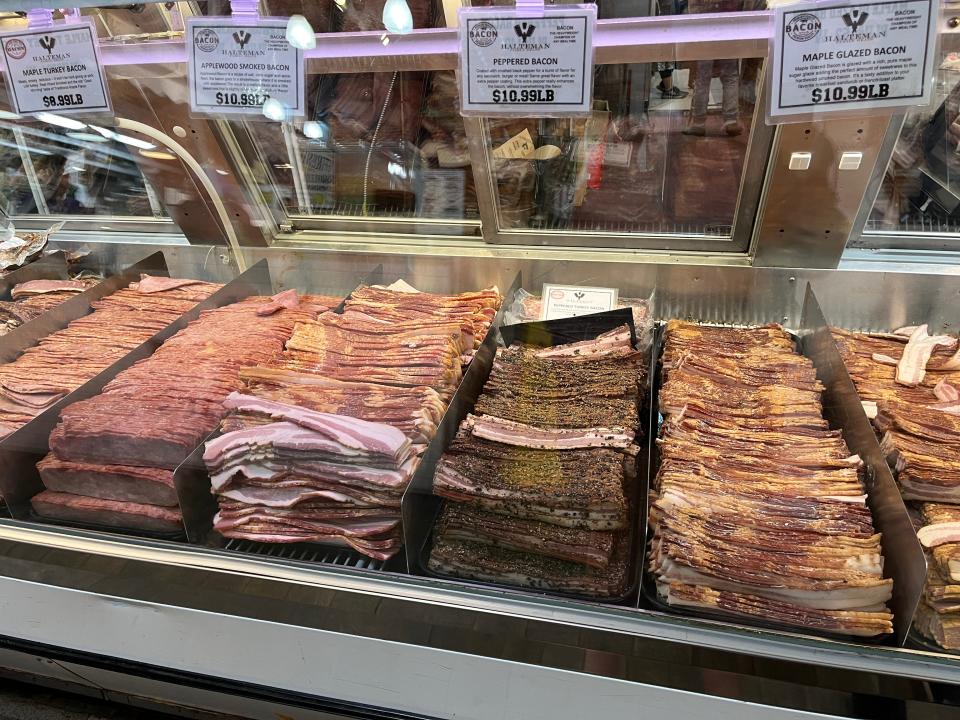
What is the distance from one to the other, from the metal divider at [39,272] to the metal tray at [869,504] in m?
3.28

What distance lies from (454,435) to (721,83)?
163cm

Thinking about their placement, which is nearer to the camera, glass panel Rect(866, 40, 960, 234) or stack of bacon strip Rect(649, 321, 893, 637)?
stack of bacon strip Rect(649, 321, 893, 637)

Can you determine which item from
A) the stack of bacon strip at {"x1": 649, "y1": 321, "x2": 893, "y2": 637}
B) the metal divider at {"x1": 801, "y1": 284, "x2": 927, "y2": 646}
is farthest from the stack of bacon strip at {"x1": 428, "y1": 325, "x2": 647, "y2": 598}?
the metal divider at {"x1": 801, "y1": 284, "x2": 927, "y2": 646}

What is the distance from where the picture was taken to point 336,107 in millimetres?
2959

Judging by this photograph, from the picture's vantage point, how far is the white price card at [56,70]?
2.46m

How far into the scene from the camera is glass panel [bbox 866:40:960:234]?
2.52 metres

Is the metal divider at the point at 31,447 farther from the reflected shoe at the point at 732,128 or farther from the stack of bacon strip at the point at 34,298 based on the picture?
the reflected shoe at the point at 732,128

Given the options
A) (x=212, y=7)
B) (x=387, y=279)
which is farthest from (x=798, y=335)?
(x=212, y=7)

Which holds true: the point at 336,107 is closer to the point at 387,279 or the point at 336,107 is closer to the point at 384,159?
the point at 384,159

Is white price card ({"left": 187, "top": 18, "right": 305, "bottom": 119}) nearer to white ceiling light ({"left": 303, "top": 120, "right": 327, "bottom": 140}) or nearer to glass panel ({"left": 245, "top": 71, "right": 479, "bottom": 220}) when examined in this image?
glass panel ({"left": 245, "top": 71, "right": 479, "bottom": 220})

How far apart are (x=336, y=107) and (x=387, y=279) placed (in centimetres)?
82

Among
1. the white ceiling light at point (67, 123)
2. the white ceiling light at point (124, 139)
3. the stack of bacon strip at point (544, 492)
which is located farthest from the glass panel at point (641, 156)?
the white ceiling light at point (67, 123)

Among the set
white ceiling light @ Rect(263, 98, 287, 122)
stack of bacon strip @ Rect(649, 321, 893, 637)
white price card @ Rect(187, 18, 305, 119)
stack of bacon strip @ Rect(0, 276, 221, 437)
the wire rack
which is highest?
white price card @ Rect(187, 18, 305, 119)

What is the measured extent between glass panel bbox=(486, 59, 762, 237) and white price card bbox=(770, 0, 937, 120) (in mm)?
489
